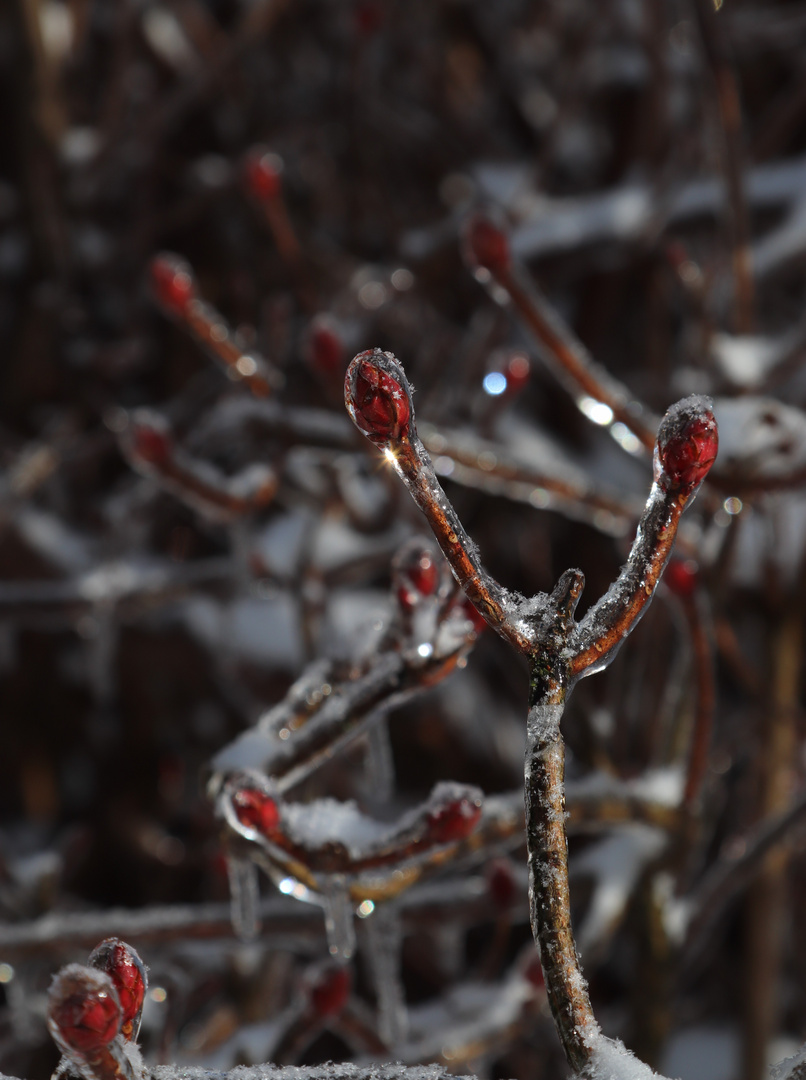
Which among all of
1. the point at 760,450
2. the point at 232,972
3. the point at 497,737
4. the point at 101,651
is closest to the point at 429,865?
the point at 760,450

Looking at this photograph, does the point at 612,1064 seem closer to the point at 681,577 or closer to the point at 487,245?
the point at 681,577

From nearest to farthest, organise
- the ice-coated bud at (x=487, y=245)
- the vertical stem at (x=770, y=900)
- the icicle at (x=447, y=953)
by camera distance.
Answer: the ice-coated bud at (x=487, y=245)
the vertical stem at (x=770, y=900)
the icicle at (x=447, y=953)

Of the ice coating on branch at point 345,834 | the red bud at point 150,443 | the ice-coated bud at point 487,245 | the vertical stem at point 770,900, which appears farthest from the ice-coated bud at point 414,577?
the vertical stem at point 770,900

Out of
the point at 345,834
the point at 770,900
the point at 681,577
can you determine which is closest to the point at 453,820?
the point at 345,834

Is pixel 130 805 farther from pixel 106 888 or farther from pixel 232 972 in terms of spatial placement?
pixel 232 972

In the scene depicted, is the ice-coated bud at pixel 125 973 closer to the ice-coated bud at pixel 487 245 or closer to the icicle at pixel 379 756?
the icicle at pixel 379 756
